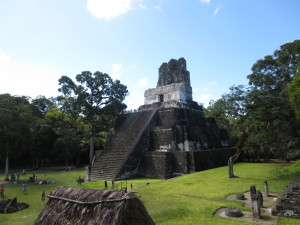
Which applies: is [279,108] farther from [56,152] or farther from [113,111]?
[56,152]

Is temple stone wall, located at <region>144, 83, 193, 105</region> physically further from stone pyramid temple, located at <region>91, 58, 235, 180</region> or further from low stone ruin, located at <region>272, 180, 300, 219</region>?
low stone ruin, located at <region>272, 180, 300, 219</region>

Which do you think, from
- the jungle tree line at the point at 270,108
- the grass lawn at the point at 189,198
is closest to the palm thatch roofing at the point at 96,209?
the grass lawn at the point at 189,198

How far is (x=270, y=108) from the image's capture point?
998cm

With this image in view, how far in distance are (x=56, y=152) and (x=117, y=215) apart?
22.1 metres

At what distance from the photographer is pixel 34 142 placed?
22.0 metres

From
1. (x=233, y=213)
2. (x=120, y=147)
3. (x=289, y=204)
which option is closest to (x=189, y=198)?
(x=233, y=213)

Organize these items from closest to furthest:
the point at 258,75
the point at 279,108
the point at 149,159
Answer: the point at 279,108 → the point at 258,75 → the point at 149,159

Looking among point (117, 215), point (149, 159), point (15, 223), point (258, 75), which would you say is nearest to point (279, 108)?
point (258, 75)

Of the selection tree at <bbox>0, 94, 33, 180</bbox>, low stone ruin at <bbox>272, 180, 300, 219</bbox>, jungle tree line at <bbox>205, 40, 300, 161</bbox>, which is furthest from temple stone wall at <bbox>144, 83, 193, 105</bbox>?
low stone ruin at <bbox>272, 180, 300, 219</bbox>

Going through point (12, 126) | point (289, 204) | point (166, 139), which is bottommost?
point (289, 204)

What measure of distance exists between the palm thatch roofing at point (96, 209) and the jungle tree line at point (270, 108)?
759 centimetres

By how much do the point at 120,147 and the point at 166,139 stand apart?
3.24 meters

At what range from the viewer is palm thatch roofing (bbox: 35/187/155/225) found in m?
3.30

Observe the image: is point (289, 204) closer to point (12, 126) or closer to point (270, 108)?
point (270, 108)
